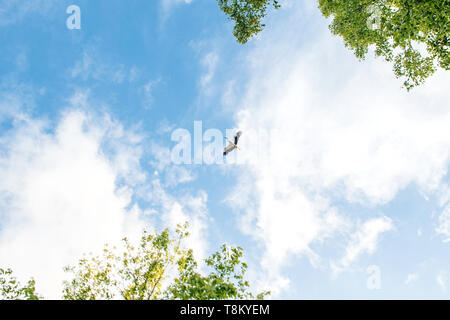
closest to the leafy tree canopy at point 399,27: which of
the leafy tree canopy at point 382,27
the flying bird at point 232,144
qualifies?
the leafy tree canopy at point 382,27

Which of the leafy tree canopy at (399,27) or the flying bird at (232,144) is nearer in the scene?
the leafy tree canopy at (399,27)

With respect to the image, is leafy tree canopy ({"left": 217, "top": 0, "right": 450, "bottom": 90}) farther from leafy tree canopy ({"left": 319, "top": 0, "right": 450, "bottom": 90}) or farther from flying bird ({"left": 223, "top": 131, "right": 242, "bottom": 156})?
flying bird ({"left": 223, "top": 131, "right": 242, "bottom": 156})

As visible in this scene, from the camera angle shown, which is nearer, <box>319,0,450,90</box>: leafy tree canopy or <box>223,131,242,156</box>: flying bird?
<box>319,0,450,90</box>: leafy tree canopy

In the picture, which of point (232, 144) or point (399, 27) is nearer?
point (399, 27)

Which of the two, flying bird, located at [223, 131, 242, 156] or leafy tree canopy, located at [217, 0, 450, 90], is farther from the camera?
flying bird, located at [223, 131, 242, 156]

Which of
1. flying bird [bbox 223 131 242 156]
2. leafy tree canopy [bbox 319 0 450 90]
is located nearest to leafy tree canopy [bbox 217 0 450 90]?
leafy tree canopy [bbox 319 0 450 90]

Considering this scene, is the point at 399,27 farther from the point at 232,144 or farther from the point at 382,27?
the point at 232,144

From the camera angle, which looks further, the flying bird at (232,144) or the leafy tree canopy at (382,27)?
the flying bird at (232,144)

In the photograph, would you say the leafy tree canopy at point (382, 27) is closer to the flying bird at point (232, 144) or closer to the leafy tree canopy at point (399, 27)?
the leafy tree canopy at point (399, 27)

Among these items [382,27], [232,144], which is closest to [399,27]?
[382,27]
